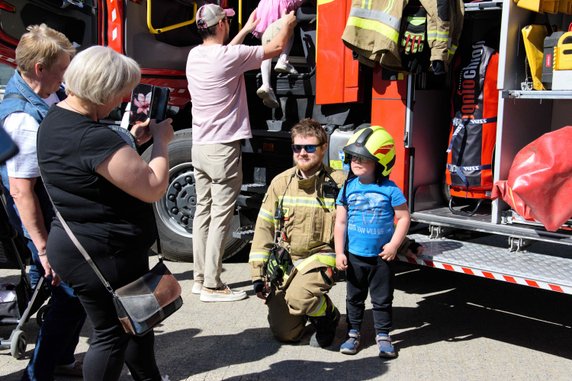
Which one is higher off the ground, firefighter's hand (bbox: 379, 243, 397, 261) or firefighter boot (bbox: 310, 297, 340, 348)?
firefighter's hand (bbox: 379, 243, 397, 261)

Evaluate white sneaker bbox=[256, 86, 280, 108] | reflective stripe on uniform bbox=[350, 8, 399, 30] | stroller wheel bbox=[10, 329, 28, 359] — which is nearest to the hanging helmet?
reflective stripe on uniform bbox=[350, 8, 399, 30]

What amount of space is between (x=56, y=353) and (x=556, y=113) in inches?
147

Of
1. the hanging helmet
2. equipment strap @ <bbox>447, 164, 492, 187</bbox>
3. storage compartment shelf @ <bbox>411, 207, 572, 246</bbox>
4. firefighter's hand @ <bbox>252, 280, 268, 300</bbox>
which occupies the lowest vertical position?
firefighter's hand @ <bbox>252, 280, 268, 300</bbox>

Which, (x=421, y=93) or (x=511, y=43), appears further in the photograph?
(x=421, y=93)

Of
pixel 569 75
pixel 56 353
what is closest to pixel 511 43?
pixel 569 75

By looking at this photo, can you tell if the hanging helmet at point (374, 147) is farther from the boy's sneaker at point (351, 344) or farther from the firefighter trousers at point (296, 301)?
the boy's sneaker at point (351, 344)

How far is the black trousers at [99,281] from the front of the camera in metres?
2.79

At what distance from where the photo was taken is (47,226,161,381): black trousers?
9.15 feet

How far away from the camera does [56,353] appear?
331 centimetres

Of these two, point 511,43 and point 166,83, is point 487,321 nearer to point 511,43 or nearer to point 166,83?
point 511,43

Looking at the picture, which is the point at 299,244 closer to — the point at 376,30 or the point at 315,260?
the point at 315,260

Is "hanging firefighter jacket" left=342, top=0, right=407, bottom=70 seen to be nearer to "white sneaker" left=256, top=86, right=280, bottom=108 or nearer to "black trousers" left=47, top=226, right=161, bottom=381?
"white sneaker" left=256, top=86, right=280, bottom=108

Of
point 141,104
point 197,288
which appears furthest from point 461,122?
point 141,104

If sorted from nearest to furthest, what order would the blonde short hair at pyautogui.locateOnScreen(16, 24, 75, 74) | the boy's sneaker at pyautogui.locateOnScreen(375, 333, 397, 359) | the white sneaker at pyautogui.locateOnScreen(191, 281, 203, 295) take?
1. the blonde short hair at pyautogui.locateOnScreen(16, 24, 75, 74)
2. the boy's sneaker at pyautogui.locateOnScreen(375, 333, 397, 359)
3. the white sneaker at pyautogui.locateOnScreen(191, 281, 203, 295)
